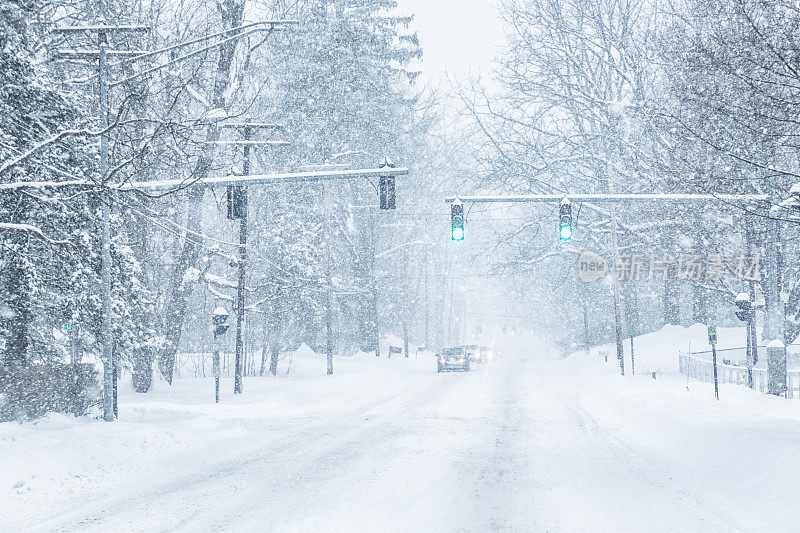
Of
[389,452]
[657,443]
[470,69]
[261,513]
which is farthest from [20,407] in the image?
[470,69]

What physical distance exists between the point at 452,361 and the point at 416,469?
34.0 meters

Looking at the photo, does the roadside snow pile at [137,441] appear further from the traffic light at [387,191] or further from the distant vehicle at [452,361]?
the distant vehicle at [452,361]

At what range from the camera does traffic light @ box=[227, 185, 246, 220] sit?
711 inches

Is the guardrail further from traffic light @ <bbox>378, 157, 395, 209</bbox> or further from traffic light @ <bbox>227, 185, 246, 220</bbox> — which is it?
traffic light @ <bbox>227, 185, 246, 220</bbox>

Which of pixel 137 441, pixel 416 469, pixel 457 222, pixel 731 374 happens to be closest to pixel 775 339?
pixel 731 374

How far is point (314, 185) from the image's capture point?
46.8 metres

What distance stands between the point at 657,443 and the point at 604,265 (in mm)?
32697

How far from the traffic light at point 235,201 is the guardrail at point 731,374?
1604cm

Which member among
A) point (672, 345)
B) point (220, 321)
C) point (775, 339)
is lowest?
point (672, 345)

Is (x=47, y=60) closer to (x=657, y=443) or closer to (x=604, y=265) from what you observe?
(x=657, y=443)

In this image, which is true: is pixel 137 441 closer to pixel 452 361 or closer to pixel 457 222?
pixel 457 222

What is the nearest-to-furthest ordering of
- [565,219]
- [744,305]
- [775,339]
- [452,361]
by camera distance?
[565,219] → [775,339] → [744,305] → [452,361]

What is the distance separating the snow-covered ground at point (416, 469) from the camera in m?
8.65

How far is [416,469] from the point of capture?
11.8 m
